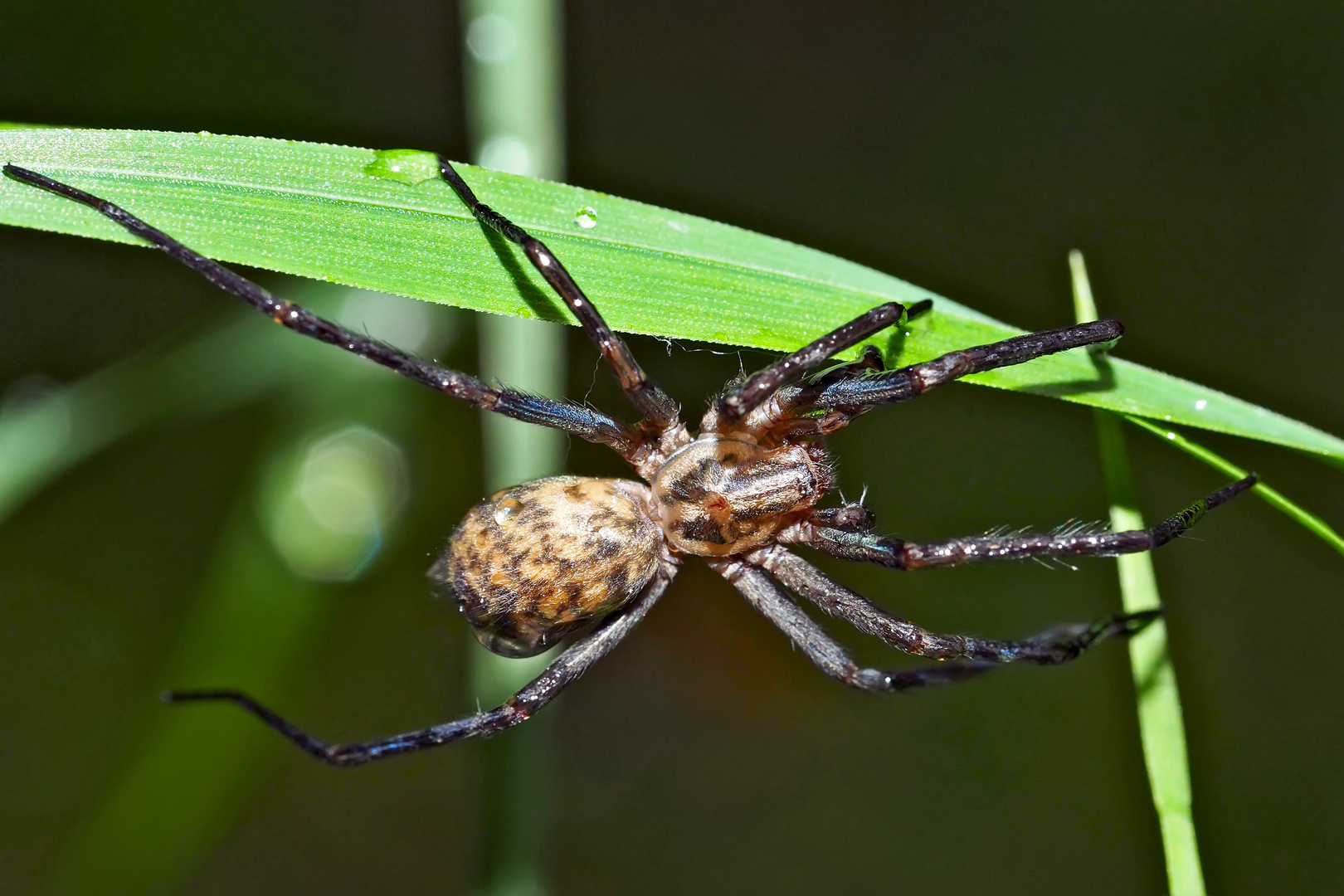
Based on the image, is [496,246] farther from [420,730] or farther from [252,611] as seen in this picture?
[252,611]

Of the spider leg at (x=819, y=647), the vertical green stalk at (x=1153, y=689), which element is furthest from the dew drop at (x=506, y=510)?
the vertical green stalk at (x=1153, y=689)

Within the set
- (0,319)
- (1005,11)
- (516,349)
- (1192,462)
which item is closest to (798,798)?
(1192,462)

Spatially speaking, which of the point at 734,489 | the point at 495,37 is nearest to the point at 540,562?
the point at 734,489

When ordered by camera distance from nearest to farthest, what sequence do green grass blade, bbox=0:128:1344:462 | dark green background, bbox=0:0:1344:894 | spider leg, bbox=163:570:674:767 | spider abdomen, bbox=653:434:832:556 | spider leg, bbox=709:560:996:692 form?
green grass blade, bbox=0:128:1344:462
spider leg, bbox=163:570:674:767
spider abdomen, bbox=653:434:832:556
spider leg, bbox=709:560:996:692
dark green background, bbox=0:0:1344:894

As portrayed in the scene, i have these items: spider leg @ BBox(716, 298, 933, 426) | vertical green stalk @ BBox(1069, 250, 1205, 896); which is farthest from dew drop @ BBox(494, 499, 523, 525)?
vertical green stalk @ BBox(1069, 250, 1205, 896)

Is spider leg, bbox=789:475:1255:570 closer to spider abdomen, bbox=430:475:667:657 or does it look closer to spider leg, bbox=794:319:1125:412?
spider leg, bbox=794:319:1125:412

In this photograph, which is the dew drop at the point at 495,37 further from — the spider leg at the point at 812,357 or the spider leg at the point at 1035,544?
the spider leg at the point at 1035,544
